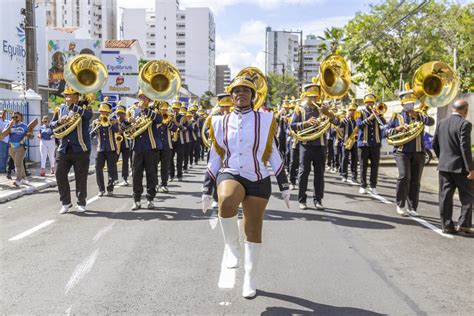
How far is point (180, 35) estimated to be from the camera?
134 meters

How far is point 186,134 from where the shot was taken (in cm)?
1561

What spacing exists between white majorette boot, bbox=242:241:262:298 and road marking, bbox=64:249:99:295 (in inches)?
65.4

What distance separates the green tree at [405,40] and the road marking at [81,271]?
28031mm

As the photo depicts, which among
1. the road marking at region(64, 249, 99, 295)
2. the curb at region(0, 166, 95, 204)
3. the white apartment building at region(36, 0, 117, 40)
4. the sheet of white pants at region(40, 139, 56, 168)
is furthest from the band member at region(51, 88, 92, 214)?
the white apartment building at region(36, 0, 117, 40)

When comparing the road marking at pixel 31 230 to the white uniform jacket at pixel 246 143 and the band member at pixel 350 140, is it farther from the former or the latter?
the band member at pixel 350 140

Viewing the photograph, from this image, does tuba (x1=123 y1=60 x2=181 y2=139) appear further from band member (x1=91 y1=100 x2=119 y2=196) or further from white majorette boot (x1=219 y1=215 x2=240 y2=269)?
white majorette boot (x1=219 y1=215 x2=240 y2=269)

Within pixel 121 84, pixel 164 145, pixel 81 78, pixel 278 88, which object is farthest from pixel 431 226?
pixel 278 88

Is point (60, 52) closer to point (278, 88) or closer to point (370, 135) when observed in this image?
point (370, 135)

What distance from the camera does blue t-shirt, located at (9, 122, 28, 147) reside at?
12.5 m

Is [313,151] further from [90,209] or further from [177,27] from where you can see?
[177,27]

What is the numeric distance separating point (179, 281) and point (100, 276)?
84cm

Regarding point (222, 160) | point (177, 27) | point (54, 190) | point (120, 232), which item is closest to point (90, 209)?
point (120, 232)

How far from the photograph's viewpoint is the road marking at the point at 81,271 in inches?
195

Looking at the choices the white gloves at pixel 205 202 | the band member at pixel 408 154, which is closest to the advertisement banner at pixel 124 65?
the band member at pixel 408 154
